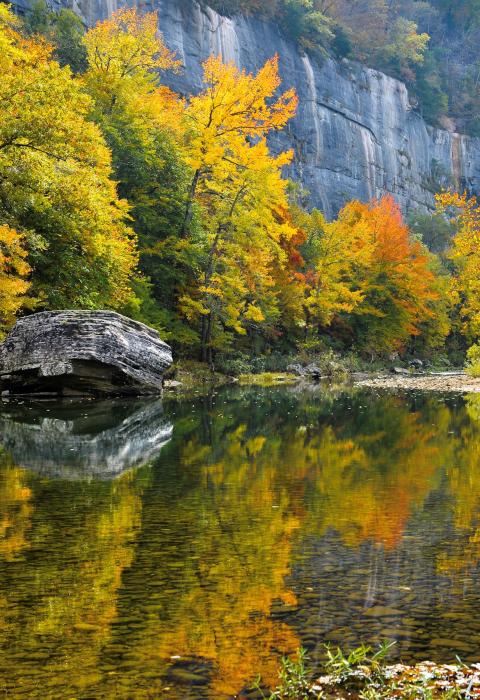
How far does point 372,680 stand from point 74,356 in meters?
18.3

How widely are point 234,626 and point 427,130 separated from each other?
304ft

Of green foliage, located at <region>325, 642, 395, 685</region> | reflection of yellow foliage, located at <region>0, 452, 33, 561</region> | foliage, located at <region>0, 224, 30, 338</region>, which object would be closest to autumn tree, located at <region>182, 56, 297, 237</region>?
foliage, located at <region>0, 224, 30, 338</region>

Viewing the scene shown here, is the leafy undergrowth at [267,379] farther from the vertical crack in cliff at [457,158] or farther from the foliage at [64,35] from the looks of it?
the vertical crack in cliff at [457,158]

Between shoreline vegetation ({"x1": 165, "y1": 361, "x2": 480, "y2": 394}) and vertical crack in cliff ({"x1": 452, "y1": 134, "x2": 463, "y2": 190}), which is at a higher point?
vertical crack in cliff ({"x1": 452, "y1": 134, "x2": 463, "y2": 190})

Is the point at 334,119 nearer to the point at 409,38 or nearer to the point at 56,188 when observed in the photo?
the point at 409,38

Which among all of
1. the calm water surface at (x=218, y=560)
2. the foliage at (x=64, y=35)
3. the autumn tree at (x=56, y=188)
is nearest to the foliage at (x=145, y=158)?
the foliage at (x=64, y=35)

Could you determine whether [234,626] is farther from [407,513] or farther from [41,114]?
[41,114]

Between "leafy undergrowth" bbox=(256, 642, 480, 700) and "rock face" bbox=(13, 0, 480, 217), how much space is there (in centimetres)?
5765

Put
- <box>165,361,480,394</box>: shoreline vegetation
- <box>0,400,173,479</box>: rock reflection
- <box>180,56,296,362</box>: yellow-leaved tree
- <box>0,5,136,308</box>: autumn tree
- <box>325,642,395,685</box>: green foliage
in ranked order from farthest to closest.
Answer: <box>180,56,296,362</box>: yellow-leaved tree
<box>165,361,480,394</box>: shoreline vegetation
<box>0,5,136,308</box>: autumn tree
<box>0,400,173,479</box>: rock reflection
<box>325,642,395,685</box>: green foliage

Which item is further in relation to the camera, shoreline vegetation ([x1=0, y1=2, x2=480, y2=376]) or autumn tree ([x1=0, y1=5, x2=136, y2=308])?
shoreline vegetation ([x1=0, y1=2, x2=480, y2=376])

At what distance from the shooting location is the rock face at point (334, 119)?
206 ft

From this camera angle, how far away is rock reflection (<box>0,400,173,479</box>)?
9953 millimetres

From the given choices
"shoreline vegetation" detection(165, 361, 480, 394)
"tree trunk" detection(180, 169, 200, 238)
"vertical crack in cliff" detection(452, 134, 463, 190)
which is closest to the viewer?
"shoreline vegetation" detection(165, 361, 480, 394)

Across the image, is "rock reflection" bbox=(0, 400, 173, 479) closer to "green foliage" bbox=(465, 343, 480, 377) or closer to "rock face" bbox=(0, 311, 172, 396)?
"rock face" bbox=(0, 311, 172, 396)
